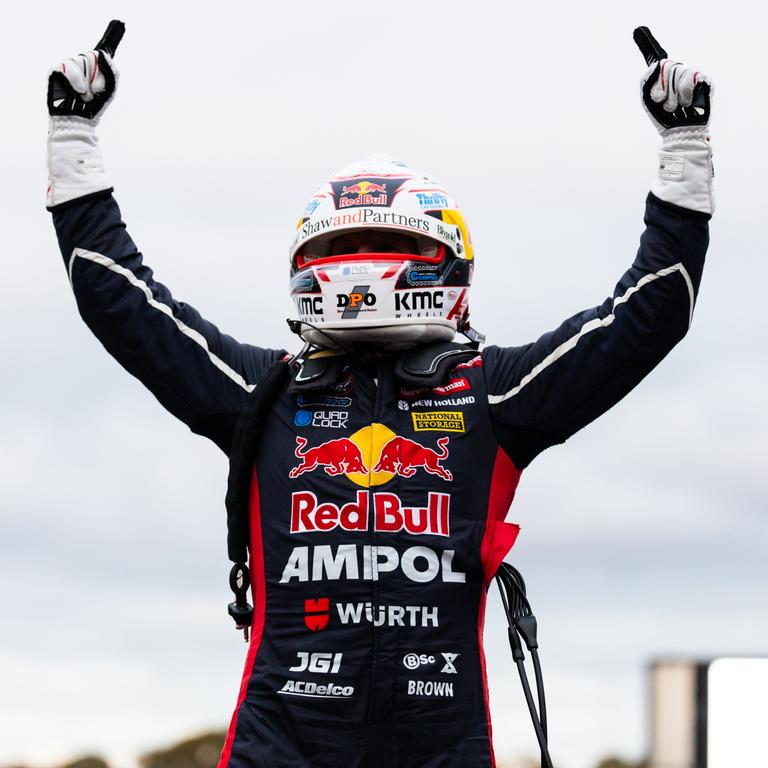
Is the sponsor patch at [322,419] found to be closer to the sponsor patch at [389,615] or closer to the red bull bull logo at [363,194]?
the sponsor patch at [389,615]

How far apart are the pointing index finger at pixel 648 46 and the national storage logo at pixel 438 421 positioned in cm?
155

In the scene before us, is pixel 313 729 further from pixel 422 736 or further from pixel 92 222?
pixel 92 222

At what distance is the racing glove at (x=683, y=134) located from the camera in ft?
21.6

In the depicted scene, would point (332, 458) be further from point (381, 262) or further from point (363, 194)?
point (363, 194)

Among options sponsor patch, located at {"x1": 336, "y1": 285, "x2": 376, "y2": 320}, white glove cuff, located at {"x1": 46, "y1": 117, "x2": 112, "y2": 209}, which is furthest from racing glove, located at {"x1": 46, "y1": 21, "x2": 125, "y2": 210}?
sponsor patch, located at {"x1": 336, "y1": 285, "x2": 376, "y2": 320}

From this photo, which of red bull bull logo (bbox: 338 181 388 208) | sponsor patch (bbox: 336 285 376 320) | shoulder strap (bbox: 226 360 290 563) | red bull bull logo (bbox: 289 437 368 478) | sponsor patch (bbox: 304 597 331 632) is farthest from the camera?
red bull bull logo (bbox: 338 181 388 208)

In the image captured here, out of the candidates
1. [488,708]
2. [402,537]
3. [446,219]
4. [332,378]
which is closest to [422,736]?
[488,708]

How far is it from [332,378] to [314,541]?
26.1 inches

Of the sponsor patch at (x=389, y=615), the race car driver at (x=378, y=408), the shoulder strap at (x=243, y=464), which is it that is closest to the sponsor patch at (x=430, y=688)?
the race car driver at (x=378, y=408)

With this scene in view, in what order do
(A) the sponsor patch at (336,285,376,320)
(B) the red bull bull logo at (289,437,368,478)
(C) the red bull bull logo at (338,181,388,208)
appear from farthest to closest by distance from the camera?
(C) the red bull bull logo at (338,181,388,208)
(A) the sponsor patch at (336,285,376,320)
(B) the red bull bull logo at (289,437,368,478)

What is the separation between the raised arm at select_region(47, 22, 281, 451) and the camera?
22.6 ft

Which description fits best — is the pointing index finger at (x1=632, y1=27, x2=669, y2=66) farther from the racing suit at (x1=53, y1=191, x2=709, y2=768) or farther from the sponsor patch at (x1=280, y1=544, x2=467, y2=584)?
the sponsor patch at (x1=280, y1=544, x2=467, y2=584)

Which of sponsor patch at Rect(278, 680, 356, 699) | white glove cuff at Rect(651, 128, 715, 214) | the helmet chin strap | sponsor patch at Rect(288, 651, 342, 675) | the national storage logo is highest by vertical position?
white glove cuff at Rect(651, 128, 715, 214)

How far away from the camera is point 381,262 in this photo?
23.3 feet
